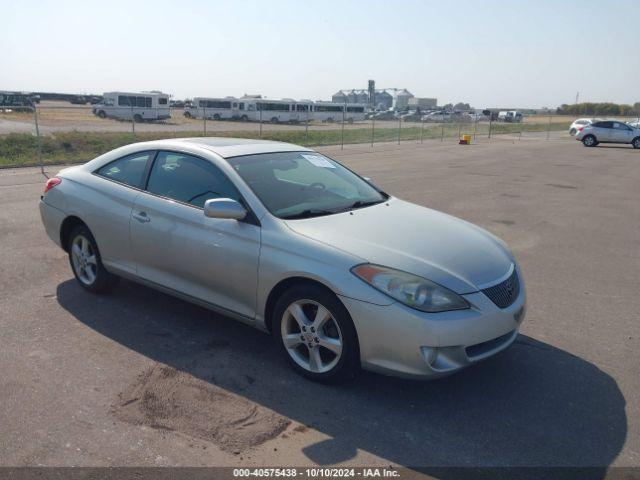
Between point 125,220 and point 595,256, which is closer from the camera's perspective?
point 125,220

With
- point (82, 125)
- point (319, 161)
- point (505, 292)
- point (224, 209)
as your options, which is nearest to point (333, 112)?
point (82, 125)

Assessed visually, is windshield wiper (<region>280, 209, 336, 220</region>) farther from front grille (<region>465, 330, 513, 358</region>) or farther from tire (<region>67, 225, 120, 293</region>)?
tire (<region>67, 225, 120, 293</region>)

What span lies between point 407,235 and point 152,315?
2328 mm

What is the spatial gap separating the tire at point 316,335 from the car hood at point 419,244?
1.21 feet

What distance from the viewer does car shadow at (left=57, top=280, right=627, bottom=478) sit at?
10.4 feet

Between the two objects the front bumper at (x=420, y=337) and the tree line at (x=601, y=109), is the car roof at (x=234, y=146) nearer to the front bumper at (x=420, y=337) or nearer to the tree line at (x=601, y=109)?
the front bumper at (x=420, y=337)

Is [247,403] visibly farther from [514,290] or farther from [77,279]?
[77,279]

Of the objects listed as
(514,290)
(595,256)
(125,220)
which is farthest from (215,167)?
(595,256)

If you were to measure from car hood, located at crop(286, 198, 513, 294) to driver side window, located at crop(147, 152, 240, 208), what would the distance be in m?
0.71

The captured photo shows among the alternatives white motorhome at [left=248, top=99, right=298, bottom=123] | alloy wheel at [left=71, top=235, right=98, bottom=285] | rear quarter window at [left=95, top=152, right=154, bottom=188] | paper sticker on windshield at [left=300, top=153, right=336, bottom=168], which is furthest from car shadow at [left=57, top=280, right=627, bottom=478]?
white motorhome at [left=248, top=99, right=298, bottom=123]

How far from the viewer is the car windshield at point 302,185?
429 cm

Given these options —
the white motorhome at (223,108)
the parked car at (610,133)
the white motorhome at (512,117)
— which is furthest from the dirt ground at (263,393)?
the white motorhome at (512,117)

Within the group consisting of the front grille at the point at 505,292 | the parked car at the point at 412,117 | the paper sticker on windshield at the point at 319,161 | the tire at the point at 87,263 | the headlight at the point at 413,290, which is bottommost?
the parked car at the point at 412,117

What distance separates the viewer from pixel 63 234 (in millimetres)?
5547
